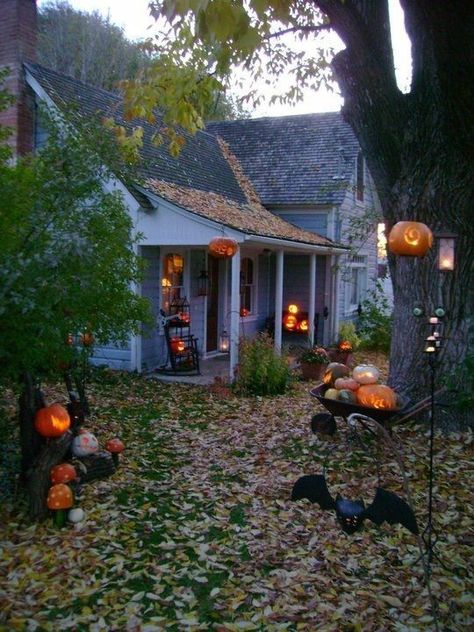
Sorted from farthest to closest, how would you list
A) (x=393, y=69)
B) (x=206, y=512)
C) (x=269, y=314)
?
1. (x=269, y=314)
2. (x=393, y=69)
3. (x=206, y=512)

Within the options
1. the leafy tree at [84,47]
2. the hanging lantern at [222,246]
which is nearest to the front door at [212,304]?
the hanging lantern at [222,246]

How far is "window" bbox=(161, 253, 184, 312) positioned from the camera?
11.7 metres

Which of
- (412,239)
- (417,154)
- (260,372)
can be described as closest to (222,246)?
(260,372)

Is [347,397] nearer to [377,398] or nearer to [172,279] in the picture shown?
[377,398]

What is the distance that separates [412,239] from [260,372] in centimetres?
451

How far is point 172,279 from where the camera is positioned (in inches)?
472

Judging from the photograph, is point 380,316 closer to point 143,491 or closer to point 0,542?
point 143,491

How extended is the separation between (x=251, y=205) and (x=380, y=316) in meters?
5.16

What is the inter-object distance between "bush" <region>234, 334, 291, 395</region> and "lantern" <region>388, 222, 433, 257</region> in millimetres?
4340

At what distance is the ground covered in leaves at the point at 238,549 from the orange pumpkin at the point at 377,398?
0.60m

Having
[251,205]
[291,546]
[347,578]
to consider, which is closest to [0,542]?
[291,546]

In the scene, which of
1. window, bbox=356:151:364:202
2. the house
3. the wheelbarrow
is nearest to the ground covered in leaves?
the wheelbarrow

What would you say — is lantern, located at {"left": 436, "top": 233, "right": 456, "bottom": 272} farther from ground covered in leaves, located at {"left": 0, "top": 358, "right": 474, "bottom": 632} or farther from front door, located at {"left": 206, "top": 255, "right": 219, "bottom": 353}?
front door, located at {"left": 206, "top": 255, "right": 219, "bottom": 353}

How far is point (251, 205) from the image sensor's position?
591 inches
